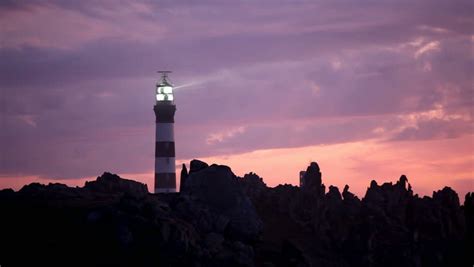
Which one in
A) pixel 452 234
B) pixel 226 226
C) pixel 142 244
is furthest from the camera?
pixel 452 234

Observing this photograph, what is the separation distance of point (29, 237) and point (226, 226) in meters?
22.8

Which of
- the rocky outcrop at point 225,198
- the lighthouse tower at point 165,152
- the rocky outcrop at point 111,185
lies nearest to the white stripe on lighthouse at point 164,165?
the lighthouse tower at point 165,152

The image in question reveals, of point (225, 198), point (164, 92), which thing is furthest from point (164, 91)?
point (225, 198)

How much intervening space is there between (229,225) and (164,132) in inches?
1662

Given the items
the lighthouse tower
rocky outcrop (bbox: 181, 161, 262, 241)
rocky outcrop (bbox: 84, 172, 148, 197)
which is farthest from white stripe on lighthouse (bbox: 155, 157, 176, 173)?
rocky outcrop (bbox: 181, 161, 262, 241)

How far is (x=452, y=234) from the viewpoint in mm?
157000

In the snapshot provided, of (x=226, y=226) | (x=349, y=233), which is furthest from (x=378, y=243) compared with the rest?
(x=226, y=226)

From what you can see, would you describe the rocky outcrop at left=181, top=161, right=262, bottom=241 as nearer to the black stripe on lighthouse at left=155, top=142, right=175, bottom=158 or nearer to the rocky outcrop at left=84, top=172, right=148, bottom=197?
the rocky outcrop at left=84, top=172, right=148, bottom=197

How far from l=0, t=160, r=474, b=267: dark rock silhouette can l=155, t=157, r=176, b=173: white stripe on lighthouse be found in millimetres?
11087

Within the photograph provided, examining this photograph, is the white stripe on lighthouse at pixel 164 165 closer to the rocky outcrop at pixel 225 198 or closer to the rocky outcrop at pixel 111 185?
the rocky outcrop at pixel 111 185

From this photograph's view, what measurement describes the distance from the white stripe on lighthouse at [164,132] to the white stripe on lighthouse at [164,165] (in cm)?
295

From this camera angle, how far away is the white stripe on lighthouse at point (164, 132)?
173875 millimetres

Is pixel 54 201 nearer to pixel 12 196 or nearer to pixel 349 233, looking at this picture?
pixel 12 196

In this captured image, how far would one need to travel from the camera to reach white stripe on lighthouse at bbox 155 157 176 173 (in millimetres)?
172375
